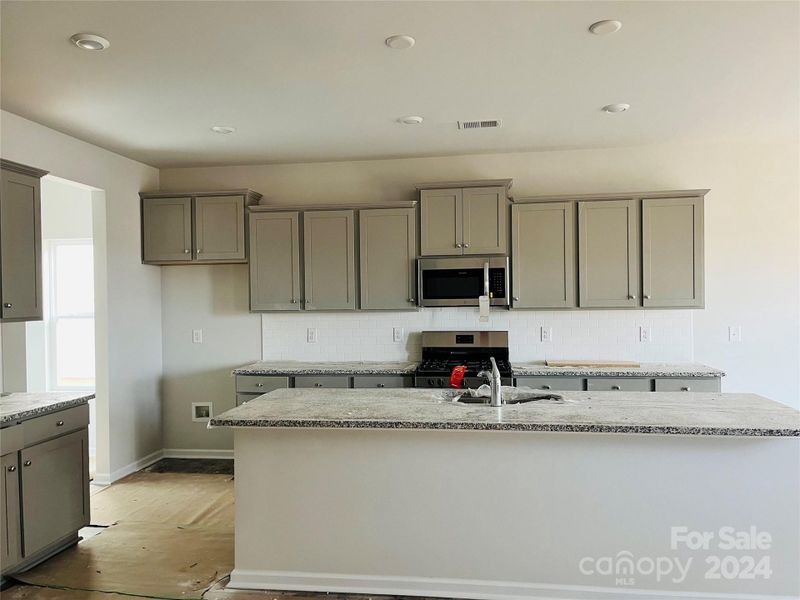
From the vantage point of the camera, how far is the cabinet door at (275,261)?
4816 millimetres

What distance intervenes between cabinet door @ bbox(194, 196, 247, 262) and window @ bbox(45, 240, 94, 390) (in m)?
1.43

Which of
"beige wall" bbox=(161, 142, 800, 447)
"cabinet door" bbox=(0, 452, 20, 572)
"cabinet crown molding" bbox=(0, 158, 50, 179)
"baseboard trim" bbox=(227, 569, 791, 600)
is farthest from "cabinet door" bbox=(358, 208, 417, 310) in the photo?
"cabinet door" bbox=(0, 452, 20, 572)

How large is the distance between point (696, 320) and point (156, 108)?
4.41 m

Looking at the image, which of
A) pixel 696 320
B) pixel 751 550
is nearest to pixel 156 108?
pixel 751 550

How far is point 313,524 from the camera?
2.71m

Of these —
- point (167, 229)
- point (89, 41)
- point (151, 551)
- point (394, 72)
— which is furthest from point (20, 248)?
point (394, 72)

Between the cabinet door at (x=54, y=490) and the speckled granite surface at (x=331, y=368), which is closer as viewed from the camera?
the cabinet door at (x=54, y=490)

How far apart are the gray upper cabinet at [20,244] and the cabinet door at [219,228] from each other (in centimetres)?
158

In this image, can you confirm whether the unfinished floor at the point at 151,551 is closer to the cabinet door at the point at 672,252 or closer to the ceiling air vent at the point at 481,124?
the ceiling air vent at the point at 481,124

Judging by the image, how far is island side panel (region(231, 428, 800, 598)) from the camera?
8.09 feet

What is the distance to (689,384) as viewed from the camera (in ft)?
13.7

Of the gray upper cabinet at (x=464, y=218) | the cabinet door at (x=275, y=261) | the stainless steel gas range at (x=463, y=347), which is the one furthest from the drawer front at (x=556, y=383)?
the cabinet door at (x=275, y=261)

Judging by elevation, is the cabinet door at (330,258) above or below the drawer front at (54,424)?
above

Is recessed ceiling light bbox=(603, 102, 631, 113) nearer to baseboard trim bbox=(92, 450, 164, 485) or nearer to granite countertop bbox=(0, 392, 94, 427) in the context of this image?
granite countertop bbox=(0, 392, 94, 427)
